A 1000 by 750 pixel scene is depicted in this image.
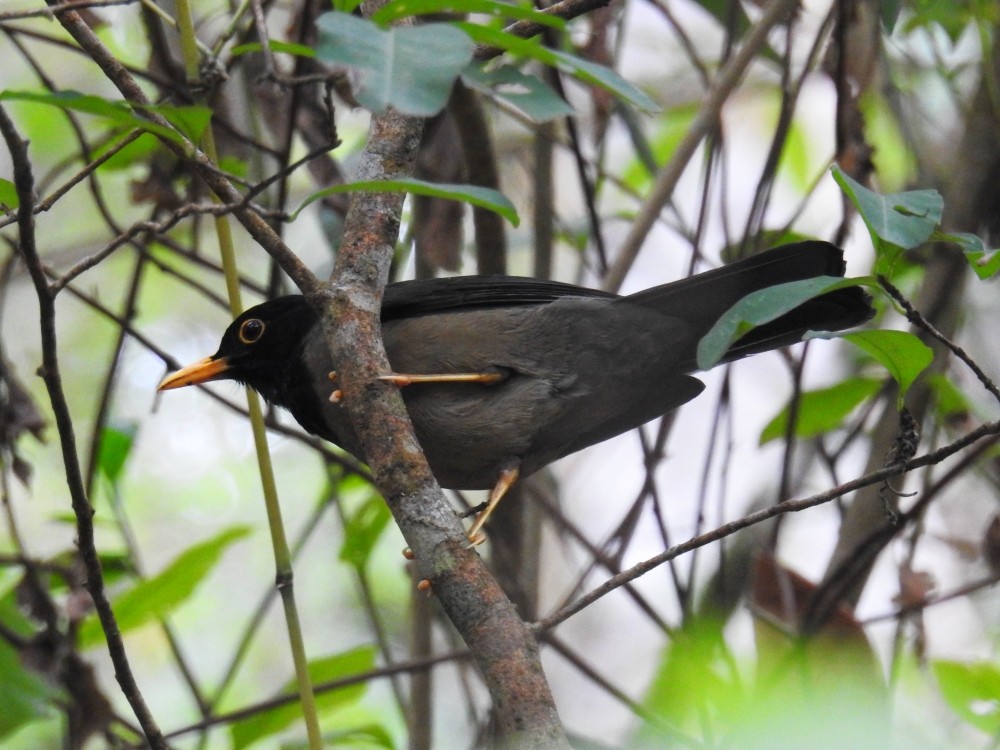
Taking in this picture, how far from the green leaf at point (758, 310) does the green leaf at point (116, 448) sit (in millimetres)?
2725

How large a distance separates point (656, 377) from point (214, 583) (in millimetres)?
8047

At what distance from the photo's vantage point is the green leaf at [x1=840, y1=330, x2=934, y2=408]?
2172mm

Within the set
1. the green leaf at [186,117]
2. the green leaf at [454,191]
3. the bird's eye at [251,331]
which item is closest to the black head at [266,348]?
the bird's eye at [251,331]

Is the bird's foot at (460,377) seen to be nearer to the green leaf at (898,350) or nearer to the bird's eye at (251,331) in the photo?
the bird's eye at (251,331)

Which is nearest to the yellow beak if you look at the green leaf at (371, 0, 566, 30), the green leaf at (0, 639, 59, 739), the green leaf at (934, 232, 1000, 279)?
the green leaf at (0, 639, 59, 739)

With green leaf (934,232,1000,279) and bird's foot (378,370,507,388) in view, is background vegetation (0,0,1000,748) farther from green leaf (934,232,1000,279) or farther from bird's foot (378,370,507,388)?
bird's foot (378,370,507,388)

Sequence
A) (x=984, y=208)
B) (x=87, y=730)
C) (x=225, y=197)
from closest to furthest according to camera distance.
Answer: (x=225, y=197) → (x=87, y=730) → (x=984, y=208)

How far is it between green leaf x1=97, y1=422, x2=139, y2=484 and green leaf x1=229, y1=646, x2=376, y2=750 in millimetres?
1038

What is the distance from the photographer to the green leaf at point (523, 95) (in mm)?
1797

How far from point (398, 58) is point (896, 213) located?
110 centimetres

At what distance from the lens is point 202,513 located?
9859mm

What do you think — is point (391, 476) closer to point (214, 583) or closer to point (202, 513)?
point (202, 513)

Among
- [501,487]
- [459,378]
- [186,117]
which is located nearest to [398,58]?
[186,117]

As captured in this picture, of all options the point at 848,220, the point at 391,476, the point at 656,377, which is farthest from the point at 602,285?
the point at 391,476
